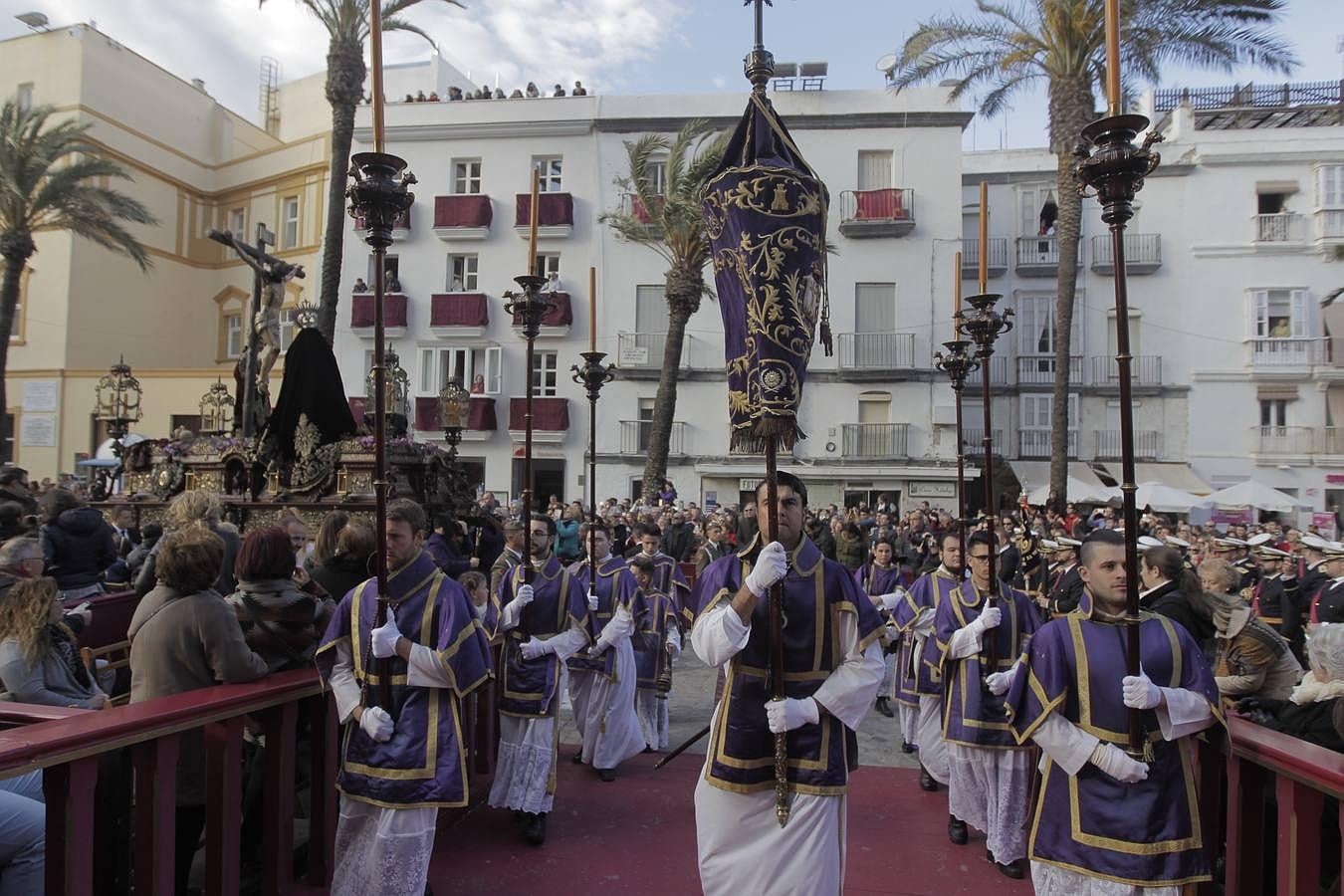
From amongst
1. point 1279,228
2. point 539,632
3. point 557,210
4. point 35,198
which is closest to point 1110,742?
point 539,632

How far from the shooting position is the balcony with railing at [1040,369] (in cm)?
2631

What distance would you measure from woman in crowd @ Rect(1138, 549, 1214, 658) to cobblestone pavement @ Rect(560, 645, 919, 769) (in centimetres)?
312

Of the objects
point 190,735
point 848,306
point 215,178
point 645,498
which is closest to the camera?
point 190,735

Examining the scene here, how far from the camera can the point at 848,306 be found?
25734mm

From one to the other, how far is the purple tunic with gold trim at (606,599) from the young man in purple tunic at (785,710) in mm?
3116

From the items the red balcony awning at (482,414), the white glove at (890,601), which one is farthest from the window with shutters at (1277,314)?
the white glove at (890,601)

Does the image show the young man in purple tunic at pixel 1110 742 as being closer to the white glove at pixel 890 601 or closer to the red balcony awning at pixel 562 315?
the white glove at pixel 890 601

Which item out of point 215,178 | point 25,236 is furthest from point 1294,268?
point 215,178

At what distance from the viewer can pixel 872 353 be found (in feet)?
83.5

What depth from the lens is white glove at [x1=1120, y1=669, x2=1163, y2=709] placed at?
3.36 m

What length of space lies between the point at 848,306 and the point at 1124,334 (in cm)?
2251

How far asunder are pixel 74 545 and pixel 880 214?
22.4 m

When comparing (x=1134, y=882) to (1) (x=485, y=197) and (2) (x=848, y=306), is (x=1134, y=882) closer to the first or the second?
(2) (x=848, y=306)

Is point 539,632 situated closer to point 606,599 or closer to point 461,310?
point 606,599
